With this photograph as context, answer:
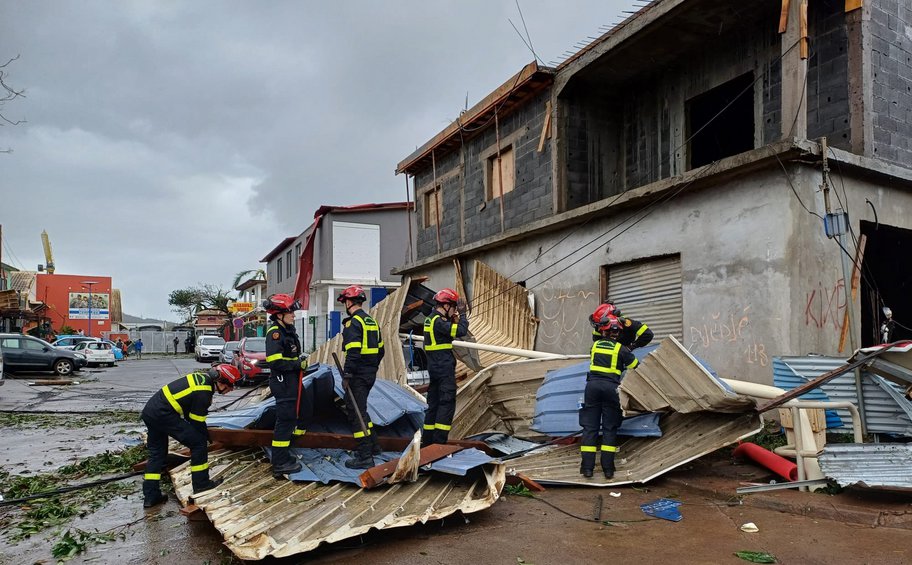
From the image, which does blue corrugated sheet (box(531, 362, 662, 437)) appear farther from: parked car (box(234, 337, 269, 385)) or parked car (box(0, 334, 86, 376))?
parked car (box(0, 334, 86, 376))

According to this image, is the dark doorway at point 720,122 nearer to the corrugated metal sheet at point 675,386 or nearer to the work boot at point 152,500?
the corrugated metal sheet at point 675,386

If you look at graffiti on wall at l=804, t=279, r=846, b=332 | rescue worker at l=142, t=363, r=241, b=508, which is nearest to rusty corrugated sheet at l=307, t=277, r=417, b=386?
rescue worker at l=142, t=363, r=241, b=508

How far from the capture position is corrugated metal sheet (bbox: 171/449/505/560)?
396 cm

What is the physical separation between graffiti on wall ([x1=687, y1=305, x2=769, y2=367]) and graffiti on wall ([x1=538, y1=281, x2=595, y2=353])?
246 centimetres

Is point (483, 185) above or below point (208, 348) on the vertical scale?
above

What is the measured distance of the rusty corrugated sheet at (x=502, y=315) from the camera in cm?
1230

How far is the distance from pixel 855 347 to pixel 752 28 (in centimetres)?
540

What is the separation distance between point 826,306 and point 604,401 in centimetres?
380

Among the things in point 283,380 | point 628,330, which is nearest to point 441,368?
point 283,380

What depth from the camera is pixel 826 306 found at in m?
7.75

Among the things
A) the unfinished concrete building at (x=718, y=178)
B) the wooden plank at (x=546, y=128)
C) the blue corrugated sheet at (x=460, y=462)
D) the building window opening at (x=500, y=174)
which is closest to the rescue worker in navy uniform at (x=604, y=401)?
Result: the blue corrugated sheet at (x=460, y=462)

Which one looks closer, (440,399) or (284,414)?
(284,414)

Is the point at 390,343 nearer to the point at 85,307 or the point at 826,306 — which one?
the point at 826,306

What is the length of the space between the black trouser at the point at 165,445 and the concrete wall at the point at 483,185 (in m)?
8.72
